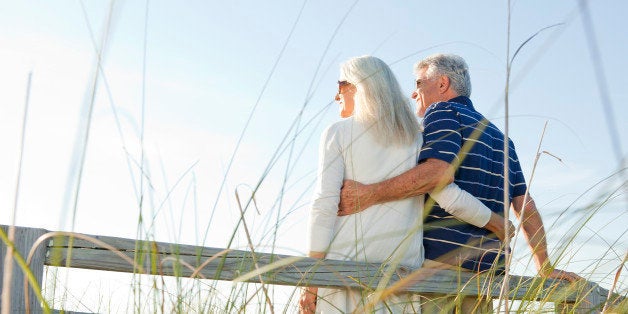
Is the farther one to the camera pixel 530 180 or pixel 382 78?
pixel 382 78

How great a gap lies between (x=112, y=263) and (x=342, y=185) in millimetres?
929

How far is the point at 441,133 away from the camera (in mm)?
3332

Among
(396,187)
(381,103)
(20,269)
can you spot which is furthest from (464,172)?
(20,269)

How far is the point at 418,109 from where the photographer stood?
4.03 metres

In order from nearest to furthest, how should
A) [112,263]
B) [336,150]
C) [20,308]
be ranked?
[20,308]
[112,263]
[336,150]

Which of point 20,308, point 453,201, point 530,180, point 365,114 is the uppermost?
point 365,114

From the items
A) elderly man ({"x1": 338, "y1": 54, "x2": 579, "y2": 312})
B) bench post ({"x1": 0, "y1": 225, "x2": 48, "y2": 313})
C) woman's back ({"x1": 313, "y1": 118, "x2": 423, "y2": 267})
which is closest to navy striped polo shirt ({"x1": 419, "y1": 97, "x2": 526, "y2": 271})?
elderly man ({"x1": 338, "y1": 54, "x2": 579, "y2": 312})

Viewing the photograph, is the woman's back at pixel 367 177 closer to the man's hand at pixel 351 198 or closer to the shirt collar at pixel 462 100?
the man's hand at pixel 351 198

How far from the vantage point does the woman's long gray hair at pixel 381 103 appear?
3.14 meters

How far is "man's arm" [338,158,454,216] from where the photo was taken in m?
3.14

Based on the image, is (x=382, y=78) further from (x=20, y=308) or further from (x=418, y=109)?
(x=20, y=308)

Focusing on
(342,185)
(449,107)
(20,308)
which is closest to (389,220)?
(342,185)

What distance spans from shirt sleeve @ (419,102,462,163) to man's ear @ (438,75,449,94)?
40cm

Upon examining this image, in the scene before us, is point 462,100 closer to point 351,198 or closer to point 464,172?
point 464,172
